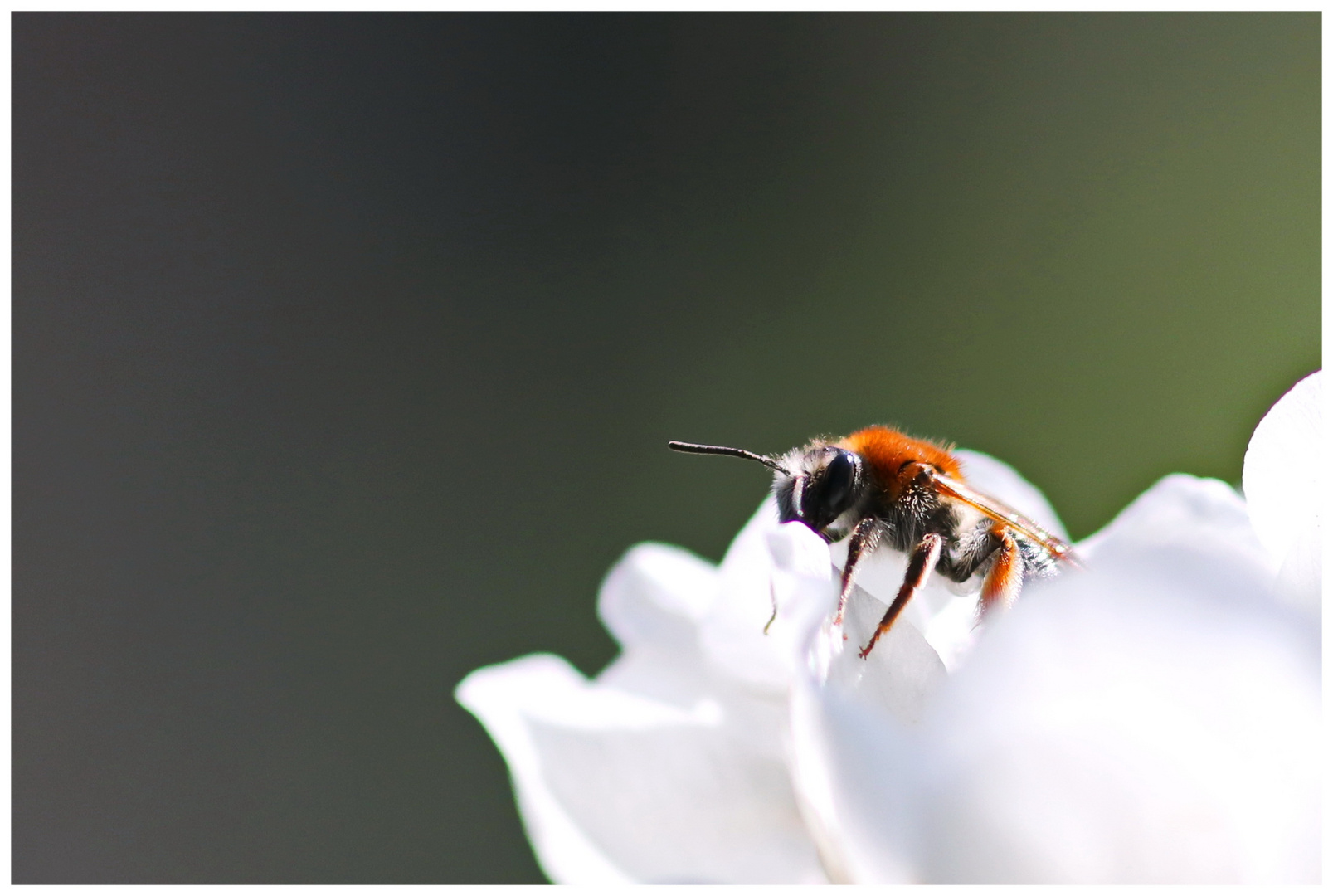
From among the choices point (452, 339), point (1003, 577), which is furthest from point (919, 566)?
point (452, 339)

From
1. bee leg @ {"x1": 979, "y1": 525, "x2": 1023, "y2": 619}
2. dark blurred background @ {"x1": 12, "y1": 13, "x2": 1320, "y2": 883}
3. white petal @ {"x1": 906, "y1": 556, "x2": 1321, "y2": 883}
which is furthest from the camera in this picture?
dark blurred background @ {"x1": 12, "y1": 13, "x2": 1320, "y2": 883}

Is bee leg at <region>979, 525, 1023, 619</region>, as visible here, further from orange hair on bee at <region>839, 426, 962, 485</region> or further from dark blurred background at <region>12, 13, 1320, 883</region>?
dark blurred background at <region>12, 13, 1320, 883</region>

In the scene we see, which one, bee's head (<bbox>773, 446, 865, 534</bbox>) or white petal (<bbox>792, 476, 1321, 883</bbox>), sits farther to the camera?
bee's head (<bbox>773, 446, 865, 534</bbox>)

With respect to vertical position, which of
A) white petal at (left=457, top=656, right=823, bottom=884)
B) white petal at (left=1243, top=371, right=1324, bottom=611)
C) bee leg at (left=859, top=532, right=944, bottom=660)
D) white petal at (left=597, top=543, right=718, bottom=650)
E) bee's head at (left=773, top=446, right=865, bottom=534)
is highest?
white petal at (left=1243, top=371, right=1324, bottom=611)

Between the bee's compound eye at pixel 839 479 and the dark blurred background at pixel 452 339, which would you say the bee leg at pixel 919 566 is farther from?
the dark blurred background at pixel 452 339

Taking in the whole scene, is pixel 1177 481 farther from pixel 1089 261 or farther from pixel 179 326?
pixel 179 326

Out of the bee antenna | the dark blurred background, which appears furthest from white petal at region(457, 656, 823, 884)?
the dark blurred background

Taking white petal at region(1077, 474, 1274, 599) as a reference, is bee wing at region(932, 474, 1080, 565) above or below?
below

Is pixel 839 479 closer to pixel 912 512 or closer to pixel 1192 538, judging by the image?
pixel 912 512
